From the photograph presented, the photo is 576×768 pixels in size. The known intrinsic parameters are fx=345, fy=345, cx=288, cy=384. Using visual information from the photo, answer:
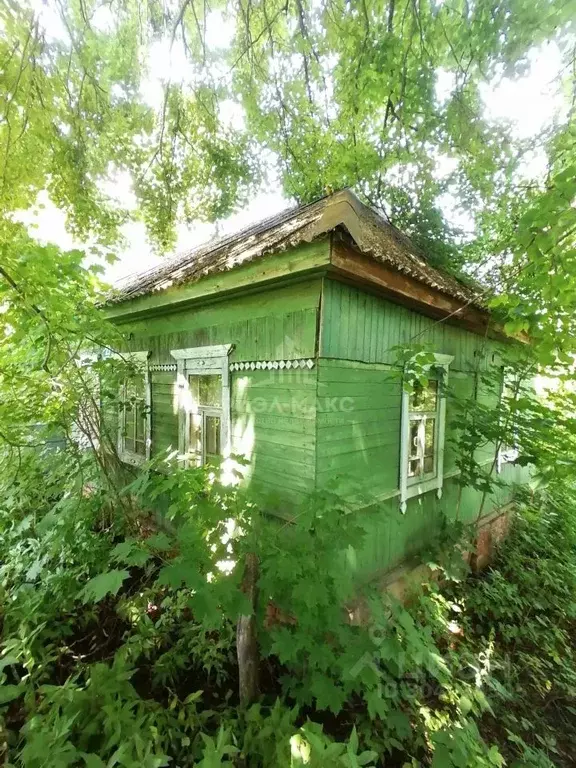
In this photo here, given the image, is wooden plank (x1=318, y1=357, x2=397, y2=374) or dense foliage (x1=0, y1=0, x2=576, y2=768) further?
wooden plank (x1=318, y1=357, x2=397, y2=374)

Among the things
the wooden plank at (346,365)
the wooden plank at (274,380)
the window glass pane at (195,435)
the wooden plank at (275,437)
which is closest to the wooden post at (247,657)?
the wooden plank at (275,437)

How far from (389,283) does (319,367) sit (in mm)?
1027

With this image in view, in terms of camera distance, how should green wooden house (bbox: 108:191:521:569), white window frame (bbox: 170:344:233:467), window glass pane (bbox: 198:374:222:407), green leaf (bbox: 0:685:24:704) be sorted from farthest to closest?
window glass pane (bbox: 198:374:222:407) → white window frame (bbox: 170:344:233:467) → green wooden house (bbox: 108:191:521:569) → green leaf (bbox: 0:685:24:704)

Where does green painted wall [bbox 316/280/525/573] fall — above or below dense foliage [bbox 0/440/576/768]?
above

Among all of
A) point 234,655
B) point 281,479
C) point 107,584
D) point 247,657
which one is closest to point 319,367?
point 281,479

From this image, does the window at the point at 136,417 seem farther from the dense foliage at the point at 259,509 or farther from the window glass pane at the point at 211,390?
the window glass pane at the point at 211,390

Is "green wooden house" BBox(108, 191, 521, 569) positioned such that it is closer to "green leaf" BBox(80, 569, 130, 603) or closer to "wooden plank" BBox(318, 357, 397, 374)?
"wooden plank" BBox(318, 357, 397, 374)

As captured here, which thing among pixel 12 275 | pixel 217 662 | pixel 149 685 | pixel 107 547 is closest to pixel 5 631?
pixel 107 547

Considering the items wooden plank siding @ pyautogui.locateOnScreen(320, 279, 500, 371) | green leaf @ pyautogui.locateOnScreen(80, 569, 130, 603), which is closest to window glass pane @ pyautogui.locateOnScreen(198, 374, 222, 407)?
wooden plank siding @ pyautogui.locateOnScreen(320, 279, 500, 371)

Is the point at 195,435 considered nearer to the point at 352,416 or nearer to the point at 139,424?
the point at 139,424

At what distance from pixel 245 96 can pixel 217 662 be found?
5777 millimetres

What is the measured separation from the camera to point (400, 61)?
2.88m

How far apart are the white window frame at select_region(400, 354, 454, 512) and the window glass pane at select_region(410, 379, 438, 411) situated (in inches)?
3.0

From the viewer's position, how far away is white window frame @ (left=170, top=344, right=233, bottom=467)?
3.96 m
